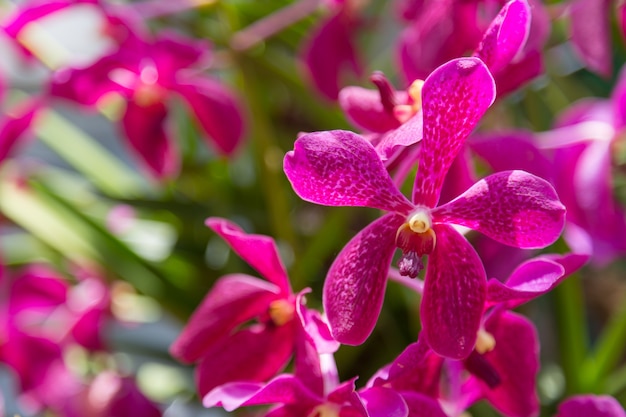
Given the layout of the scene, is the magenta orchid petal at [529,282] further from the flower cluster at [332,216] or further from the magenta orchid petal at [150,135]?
the magenta orchid petal at [150,135]

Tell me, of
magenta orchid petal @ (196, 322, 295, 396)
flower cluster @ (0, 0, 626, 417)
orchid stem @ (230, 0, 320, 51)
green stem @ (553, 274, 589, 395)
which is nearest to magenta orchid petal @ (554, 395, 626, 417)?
flower cluster @ (0, 0, 626, 417)

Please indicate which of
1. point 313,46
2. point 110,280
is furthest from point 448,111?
point 110,280

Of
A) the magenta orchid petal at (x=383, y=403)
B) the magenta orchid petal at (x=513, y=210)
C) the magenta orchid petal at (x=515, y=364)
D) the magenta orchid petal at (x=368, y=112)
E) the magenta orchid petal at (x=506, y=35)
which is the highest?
the magenta orchid petal at (x=506, y=35)

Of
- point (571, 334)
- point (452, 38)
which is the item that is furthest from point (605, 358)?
point (452, 38)

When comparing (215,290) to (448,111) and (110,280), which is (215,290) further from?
(110,280)

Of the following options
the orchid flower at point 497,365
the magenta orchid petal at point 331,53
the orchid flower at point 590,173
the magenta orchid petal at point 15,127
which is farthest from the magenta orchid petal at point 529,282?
the magenta orchid petal at point 15,127

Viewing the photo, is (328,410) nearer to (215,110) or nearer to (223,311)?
(223,311)
